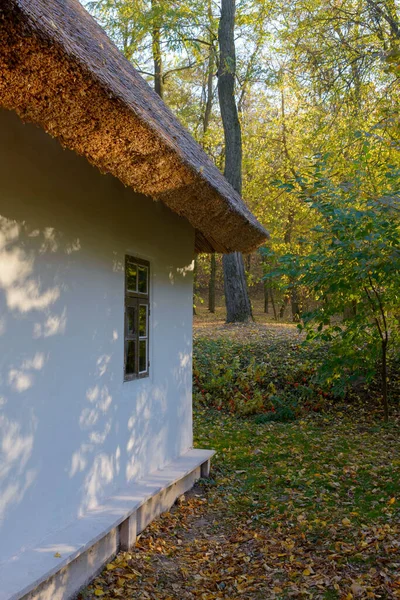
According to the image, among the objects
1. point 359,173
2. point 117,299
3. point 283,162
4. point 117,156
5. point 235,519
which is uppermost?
Answer: point 283,162

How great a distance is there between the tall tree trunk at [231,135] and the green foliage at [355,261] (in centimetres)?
580

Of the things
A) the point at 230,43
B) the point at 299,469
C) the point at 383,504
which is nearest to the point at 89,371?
the point at 383,504

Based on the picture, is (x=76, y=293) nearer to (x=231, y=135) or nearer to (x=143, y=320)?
(x=143, y=320)

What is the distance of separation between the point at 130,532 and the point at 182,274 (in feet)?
9.92

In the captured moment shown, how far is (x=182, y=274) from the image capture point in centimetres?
678

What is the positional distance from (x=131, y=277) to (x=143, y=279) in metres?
0.30

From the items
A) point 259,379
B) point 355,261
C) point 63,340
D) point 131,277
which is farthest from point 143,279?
point 259,379

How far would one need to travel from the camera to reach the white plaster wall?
3.41m

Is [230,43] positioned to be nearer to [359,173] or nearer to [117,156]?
[359,173]

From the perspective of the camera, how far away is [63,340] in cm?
400

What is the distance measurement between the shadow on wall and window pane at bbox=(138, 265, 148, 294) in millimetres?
619

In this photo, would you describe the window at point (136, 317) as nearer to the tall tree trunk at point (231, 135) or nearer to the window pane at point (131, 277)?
the window pane at point (131, 277)

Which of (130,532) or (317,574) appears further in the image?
(130,532)

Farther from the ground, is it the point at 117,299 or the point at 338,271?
the point at 338,271
